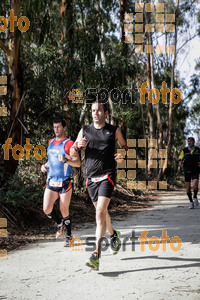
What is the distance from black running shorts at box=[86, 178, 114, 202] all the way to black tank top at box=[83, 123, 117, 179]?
102 mm

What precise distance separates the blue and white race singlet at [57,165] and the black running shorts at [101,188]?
980 mm

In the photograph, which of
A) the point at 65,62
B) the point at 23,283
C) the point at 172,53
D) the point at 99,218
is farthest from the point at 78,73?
the point at 172,53

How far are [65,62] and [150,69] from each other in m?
13.6

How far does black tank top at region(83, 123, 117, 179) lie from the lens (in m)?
4.98

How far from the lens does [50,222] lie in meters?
8.18

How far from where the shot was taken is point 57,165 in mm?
5996

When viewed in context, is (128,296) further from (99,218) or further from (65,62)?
(65,62)

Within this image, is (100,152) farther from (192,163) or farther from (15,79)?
(192,163)

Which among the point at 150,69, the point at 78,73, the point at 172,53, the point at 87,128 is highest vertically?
the point at 172,53

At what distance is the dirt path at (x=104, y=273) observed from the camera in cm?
384

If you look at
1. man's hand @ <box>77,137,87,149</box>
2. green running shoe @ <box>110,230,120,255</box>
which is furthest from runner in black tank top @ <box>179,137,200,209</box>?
man's hand @ <box>77,137,87,149</box>
